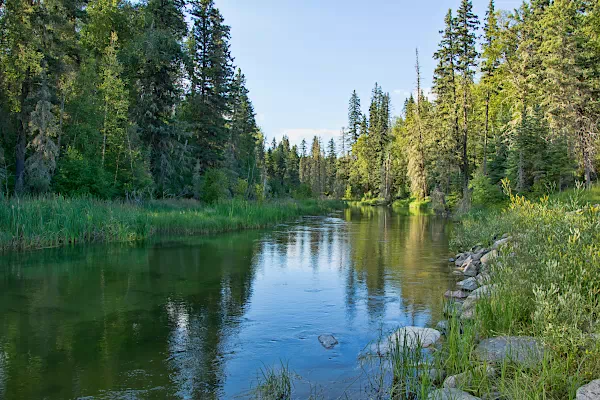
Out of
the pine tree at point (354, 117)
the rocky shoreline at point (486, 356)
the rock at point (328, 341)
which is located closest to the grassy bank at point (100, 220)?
the rock at point (328, 341)

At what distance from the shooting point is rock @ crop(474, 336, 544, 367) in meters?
4.74

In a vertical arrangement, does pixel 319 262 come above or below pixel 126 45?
below

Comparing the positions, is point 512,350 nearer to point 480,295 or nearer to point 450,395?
point 450,395

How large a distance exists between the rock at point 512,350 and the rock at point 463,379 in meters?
0.15

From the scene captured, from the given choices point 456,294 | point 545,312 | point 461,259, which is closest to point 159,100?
point 461,259

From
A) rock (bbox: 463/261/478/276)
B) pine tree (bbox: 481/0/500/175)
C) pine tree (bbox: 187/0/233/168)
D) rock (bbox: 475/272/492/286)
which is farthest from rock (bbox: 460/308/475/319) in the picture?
pine tree (bbox: 481/0/500/175)

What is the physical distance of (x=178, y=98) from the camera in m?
31.7

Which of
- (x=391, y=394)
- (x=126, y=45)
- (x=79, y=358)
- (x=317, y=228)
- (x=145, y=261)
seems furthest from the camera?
(x=126, y=45)

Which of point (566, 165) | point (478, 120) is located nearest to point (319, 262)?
point (566, 165)

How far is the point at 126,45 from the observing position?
33.0m

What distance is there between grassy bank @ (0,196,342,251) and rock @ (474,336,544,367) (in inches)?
617

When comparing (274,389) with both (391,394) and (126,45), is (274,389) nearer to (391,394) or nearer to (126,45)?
(391,394)

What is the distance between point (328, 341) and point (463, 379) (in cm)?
287

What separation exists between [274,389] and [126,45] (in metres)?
33.4
